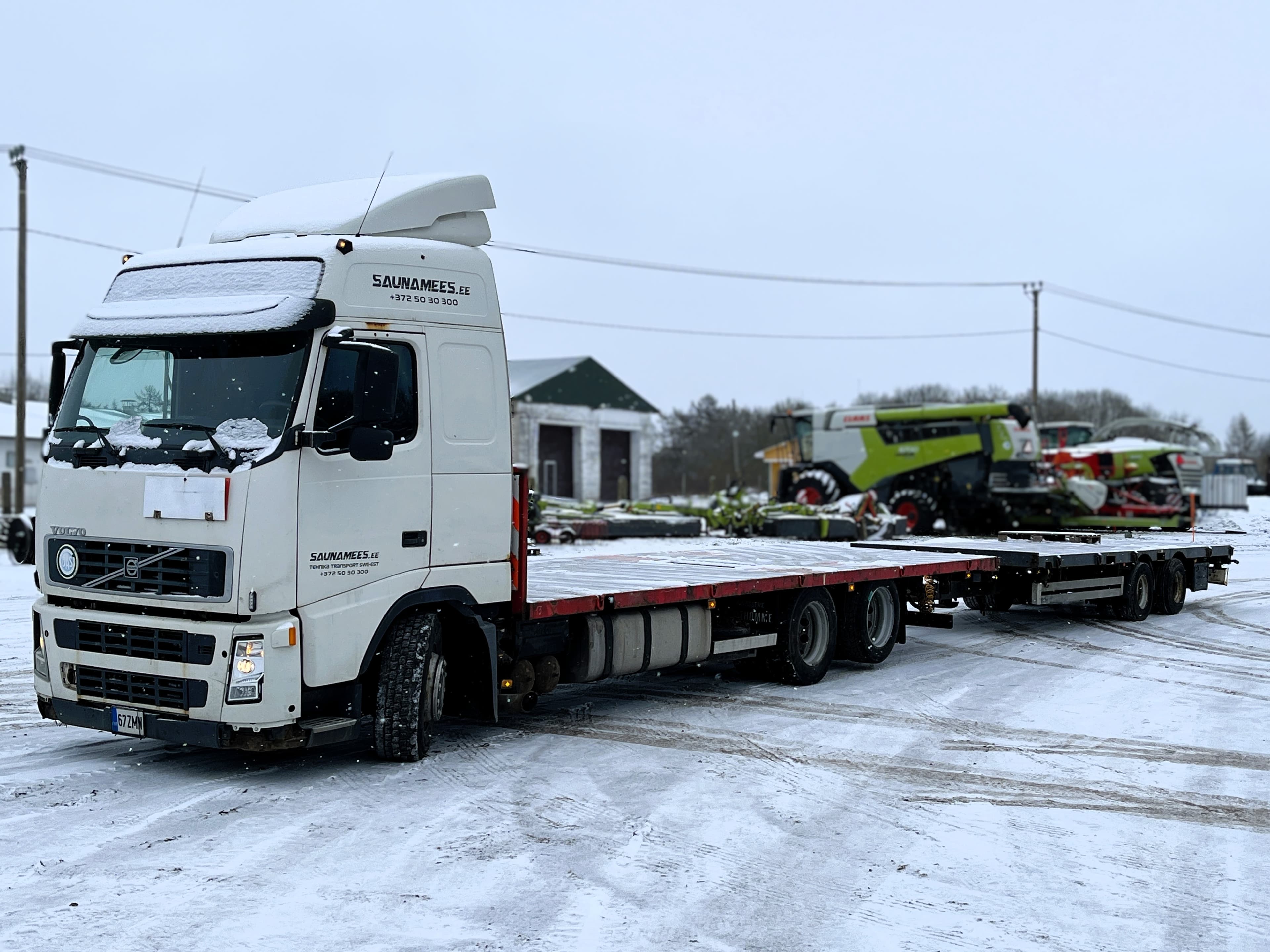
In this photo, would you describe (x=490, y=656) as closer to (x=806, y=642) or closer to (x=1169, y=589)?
(x=806, y=642)

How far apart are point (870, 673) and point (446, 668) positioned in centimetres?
489

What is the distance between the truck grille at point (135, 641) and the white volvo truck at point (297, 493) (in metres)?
0.02

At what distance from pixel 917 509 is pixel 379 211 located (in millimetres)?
24868

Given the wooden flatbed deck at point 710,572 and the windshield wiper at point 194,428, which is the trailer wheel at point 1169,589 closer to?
the wooden flatbed deck at point 710,572

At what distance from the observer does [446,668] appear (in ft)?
26.8

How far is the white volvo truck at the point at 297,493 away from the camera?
6.81 metres

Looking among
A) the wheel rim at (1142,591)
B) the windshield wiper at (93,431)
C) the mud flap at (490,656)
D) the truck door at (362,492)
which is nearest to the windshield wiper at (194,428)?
the windshield wiper at (93,431)

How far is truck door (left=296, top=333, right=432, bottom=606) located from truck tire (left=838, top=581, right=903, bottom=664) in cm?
516

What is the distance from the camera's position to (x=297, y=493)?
685 cm

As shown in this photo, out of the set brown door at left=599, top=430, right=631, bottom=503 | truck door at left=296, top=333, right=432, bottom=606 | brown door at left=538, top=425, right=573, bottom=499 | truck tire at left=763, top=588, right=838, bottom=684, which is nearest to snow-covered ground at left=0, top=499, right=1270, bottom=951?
truck tire at left=763, top=588, right=838, bottom=684

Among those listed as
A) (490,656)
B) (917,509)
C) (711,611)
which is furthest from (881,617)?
(917,509)

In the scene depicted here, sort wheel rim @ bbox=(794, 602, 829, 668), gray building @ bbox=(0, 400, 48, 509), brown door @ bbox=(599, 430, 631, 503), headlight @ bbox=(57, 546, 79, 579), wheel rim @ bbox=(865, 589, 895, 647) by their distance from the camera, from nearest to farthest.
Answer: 1. headlight @ bbox=(57, 546, 79, 579)
2. wheel rim @ bbox=(794, 602, 829, 668)
3. wheel rim @ bbox=(865, 589, 895, 647)
4. gray building @ bbox=(0, 400, 48, 509)
5. brown door @ bbox=(599, 430, 631, 503)

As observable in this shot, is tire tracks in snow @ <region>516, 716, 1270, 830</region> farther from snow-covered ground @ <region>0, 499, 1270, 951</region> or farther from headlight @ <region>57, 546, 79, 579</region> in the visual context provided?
headlight @ <region>57, 546, 79, 579</region>

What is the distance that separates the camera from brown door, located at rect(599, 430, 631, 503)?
5053 centimetres
